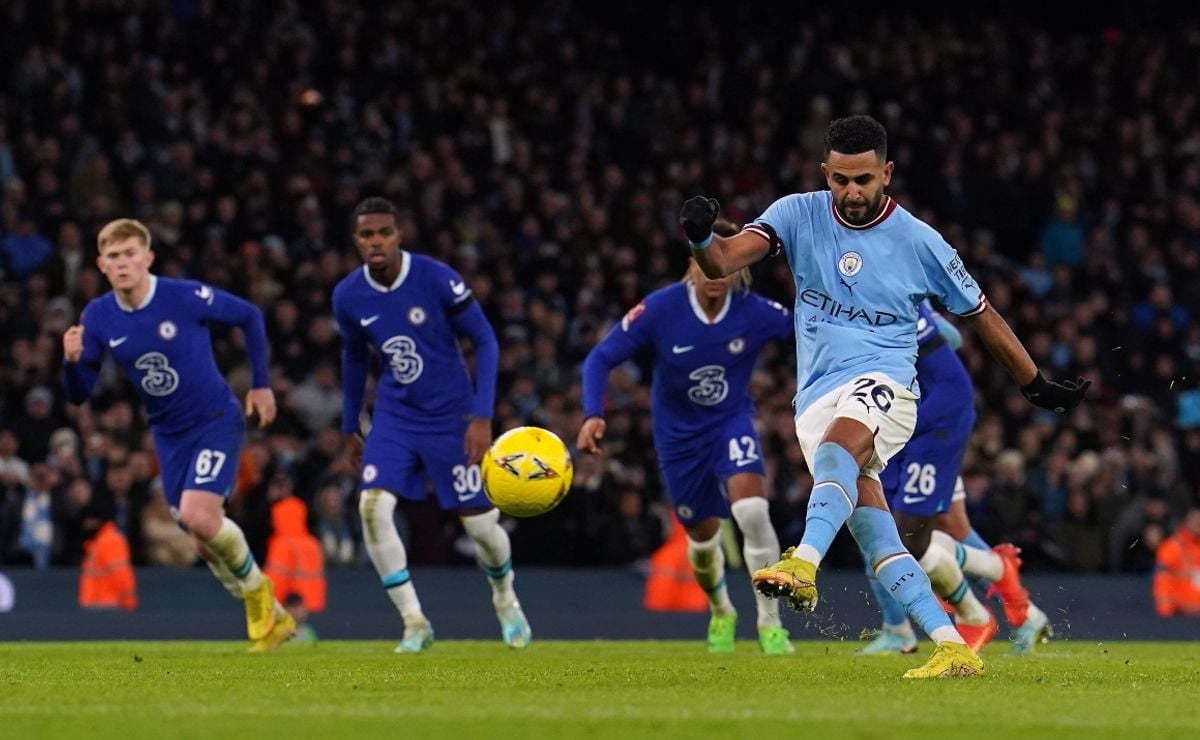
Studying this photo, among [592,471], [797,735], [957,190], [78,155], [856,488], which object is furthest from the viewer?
[957,190]

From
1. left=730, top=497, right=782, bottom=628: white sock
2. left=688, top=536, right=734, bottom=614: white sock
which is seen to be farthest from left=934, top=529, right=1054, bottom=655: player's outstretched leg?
left=688, top=536, right=734, bottom=614: white sock

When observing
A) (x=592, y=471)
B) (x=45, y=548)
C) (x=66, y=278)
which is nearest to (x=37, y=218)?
(x=66, y=278)

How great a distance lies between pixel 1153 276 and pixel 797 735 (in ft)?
65.3

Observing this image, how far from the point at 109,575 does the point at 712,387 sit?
22.6ft

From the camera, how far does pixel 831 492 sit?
8.14 m

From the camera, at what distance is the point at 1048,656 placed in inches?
465

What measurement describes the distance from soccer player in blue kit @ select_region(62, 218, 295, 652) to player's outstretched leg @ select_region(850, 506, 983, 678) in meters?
4.46

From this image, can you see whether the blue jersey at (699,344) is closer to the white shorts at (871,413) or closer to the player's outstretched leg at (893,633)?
the player's outstretched leg at (893,633)

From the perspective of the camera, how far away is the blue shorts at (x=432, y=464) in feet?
39.8

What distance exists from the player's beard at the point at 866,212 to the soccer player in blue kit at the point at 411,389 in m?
3.89

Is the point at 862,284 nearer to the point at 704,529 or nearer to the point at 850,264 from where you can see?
the point at 850,264

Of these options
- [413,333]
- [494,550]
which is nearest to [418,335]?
[413,333]

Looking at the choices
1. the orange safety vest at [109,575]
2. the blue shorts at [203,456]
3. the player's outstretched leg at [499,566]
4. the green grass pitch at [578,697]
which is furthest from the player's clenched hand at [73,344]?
the orange safety vest at [109,575]

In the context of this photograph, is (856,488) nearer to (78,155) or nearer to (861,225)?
(861,225)
